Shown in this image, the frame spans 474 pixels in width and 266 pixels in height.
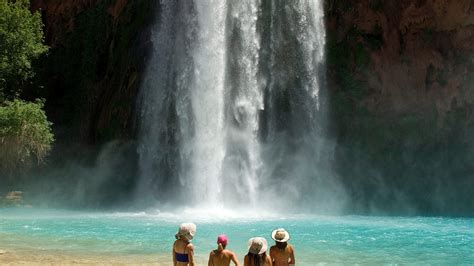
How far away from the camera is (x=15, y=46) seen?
23.6 metres

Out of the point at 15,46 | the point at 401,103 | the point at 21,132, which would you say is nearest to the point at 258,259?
the point at 21,132

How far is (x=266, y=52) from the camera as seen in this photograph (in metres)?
22.4

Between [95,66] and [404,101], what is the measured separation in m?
13.8

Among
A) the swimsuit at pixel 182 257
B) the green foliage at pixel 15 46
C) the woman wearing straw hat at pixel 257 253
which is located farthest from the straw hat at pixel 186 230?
the green foliage at pixel 15 46

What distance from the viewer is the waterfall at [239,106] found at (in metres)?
21.0

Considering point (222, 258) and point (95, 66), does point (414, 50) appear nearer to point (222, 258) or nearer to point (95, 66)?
point (95, 66)

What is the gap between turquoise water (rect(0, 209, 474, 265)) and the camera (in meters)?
9.83

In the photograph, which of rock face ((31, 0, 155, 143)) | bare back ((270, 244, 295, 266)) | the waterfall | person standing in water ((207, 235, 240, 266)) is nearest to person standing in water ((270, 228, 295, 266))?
bare back ((270, 244, 295, 266))

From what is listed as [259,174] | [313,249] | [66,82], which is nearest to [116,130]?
[66,82]

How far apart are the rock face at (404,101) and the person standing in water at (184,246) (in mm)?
17018

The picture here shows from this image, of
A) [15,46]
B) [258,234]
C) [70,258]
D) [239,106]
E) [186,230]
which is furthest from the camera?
[15,46]

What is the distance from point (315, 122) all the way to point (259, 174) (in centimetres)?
339

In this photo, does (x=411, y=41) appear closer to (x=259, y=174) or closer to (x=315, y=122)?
(x=315, y=122)

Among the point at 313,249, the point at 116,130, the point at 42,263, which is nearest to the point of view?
the point at 42,263
